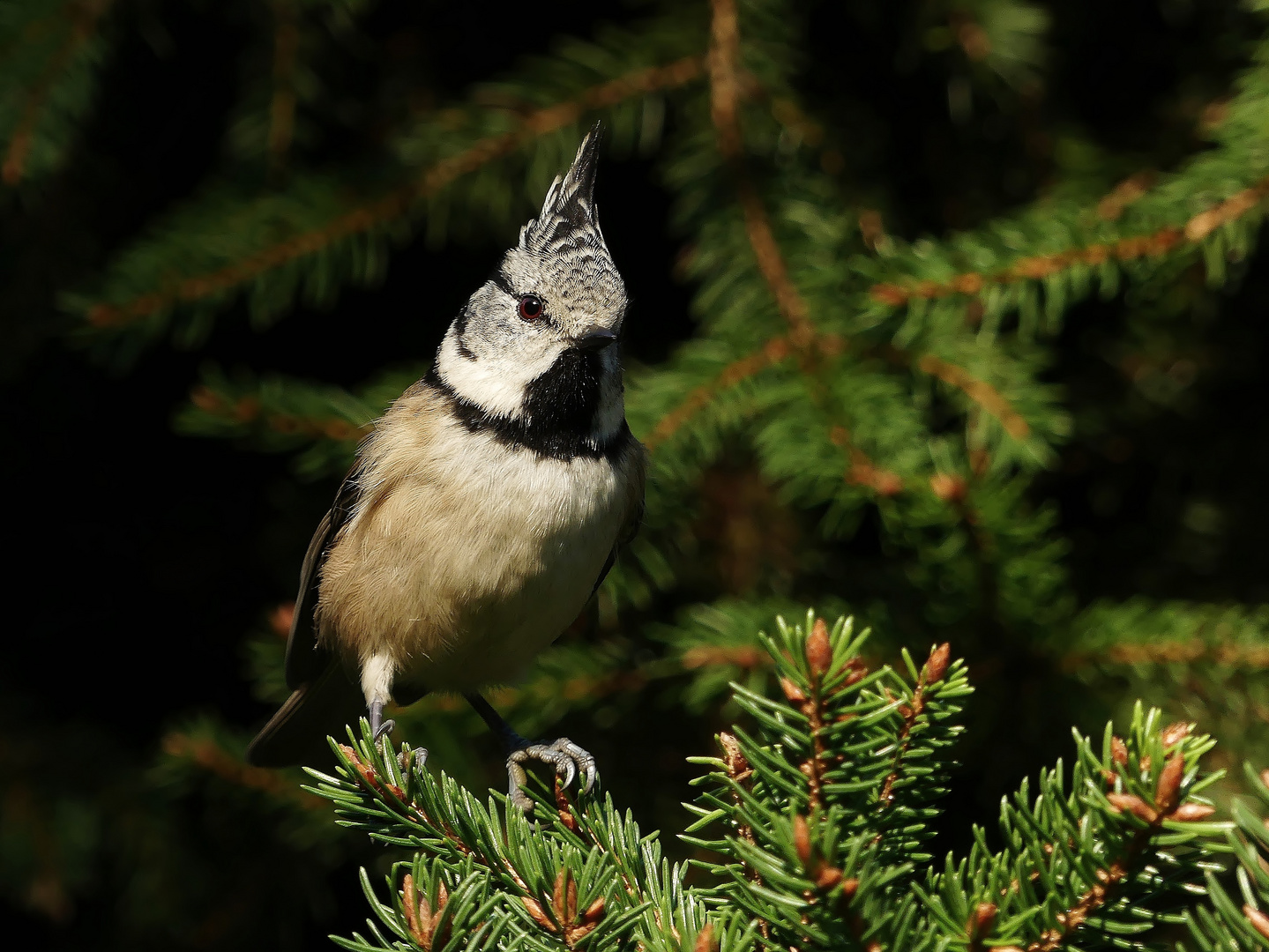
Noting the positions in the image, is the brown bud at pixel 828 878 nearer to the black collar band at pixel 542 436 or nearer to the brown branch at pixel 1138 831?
the brown branch at pixel 1138 831

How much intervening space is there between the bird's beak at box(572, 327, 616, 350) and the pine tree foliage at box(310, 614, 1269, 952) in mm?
1245

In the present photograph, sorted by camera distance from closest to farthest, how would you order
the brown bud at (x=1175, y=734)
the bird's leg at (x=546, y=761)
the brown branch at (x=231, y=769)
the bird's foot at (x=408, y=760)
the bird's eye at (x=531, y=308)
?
the brown bud at (x=1175, y=734) → the bird's foot at (x=408, y=760) → the bird's leg at (x=546, y=761) → the bird's eye at (x=531, y=308) → the brown branch at (x=231, y=769)

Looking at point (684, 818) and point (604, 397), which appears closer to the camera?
point (604, 397)

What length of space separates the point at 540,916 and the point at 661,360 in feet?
7.80

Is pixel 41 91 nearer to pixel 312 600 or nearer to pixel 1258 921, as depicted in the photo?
pixel 312 600

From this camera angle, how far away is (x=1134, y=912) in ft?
4.00

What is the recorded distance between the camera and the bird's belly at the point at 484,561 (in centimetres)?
240

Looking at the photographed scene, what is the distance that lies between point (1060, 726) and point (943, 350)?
0.90 m

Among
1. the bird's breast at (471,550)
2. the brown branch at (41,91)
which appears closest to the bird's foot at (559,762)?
the bird's breast at (471,550)

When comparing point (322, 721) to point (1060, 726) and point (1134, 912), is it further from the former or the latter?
point (1134, 912)

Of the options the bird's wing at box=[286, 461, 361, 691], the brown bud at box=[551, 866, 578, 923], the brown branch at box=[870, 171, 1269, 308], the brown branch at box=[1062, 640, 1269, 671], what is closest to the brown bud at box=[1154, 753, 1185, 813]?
the brown bud at box=[551, 866, 578, 923]

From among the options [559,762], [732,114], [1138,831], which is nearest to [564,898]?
[1138,831]

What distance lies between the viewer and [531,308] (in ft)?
8.88

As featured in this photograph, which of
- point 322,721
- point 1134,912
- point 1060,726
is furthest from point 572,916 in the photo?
point 322,721
